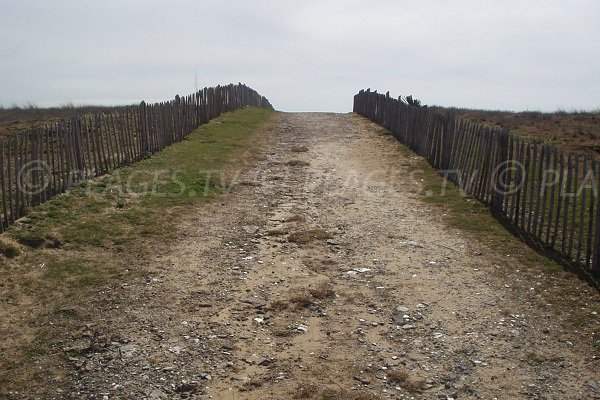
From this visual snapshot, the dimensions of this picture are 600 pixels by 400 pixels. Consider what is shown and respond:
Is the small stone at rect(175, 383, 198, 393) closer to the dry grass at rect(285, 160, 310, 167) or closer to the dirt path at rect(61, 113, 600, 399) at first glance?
the dirt path at rect(61, 113, 600, 399)

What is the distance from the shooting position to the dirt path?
539cm

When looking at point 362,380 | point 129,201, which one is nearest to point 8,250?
point 129,201

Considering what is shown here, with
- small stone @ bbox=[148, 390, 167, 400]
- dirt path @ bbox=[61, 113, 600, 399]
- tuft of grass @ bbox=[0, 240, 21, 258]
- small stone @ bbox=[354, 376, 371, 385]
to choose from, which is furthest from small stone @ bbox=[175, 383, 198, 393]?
tuft of grass @ bbox=[0, 240, 21, 258]

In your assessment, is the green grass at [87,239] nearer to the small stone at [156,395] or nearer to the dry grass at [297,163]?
the small stone at [156,395]

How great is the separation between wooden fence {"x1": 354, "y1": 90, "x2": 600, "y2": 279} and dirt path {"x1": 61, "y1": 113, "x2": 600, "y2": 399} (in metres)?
1.14

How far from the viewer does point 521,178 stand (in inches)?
400

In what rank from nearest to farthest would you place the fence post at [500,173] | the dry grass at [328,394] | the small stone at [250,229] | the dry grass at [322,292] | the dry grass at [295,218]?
the dry grass at [328,394] → the dry grass at [322,292] → the small stone at [250,229] → the dry grass at [295,218] → the fence post at [500,173]

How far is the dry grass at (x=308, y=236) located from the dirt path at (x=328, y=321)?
43 mm

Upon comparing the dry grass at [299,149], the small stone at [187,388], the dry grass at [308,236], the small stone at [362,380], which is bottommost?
the small stone at [187,388]

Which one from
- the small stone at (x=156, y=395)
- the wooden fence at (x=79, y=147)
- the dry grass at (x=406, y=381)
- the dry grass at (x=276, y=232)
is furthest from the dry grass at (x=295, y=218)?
the small stone at (x=156, y=395)

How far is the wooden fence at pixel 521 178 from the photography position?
27.5 feet

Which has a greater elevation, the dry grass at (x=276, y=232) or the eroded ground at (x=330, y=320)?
the dry grass at (x=276, y=232)

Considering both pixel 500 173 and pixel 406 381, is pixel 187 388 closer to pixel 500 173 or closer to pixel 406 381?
pixel 406 381

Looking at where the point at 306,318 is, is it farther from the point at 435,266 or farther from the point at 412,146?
the point at 412,146
